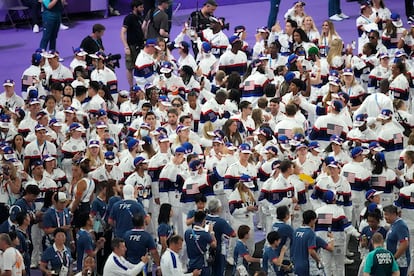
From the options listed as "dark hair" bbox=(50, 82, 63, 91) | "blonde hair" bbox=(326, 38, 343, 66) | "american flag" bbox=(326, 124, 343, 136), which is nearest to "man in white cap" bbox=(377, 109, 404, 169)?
"american flag" bbox=(326, 124, 343, 136)

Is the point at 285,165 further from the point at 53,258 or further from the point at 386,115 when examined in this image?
the point at 53,258

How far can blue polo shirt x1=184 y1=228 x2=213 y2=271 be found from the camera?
1450cm

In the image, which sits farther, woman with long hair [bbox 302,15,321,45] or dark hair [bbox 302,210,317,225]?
woman with long hair [bbox 302,15,321,45]

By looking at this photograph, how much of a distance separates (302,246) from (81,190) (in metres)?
Result: 3.59

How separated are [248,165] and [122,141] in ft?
9.50

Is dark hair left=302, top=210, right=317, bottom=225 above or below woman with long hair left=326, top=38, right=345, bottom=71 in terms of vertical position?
below

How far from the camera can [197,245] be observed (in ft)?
47.6

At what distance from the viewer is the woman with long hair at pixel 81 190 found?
16344mm

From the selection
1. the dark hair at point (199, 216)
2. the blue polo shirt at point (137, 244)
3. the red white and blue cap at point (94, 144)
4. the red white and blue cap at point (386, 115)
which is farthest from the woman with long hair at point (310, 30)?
the blue polo shirt at point (137, 244)

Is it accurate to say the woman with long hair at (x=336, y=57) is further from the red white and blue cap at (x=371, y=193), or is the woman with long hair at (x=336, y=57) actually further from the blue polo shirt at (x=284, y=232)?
the blue polo shirt at (x=284, y=232)

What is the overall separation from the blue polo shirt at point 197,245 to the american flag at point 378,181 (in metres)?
2.99

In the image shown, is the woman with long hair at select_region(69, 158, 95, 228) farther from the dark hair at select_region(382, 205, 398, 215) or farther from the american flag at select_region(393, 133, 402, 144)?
the american flag at select_region(393, 133, 402, 144)

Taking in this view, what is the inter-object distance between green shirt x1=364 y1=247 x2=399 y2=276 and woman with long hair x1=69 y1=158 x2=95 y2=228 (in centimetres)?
433

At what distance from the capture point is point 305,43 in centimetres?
2208
